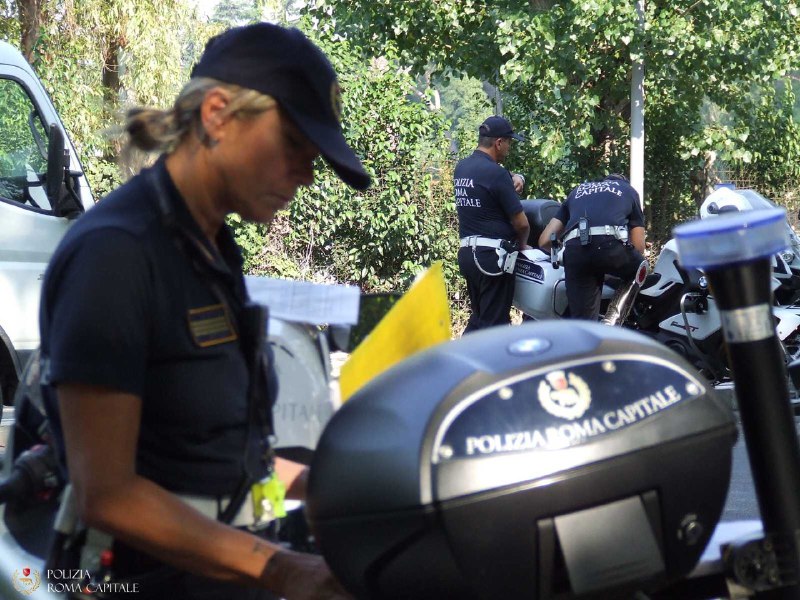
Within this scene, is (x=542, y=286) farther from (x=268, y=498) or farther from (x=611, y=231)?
(x=268, y=498)

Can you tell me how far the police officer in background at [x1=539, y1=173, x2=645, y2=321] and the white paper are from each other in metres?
6.58

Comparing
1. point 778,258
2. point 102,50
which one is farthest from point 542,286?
point 102,50

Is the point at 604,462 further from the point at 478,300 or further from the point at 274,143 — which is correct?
the point at 478,300

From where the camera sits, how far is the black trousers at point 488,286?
29.0ft

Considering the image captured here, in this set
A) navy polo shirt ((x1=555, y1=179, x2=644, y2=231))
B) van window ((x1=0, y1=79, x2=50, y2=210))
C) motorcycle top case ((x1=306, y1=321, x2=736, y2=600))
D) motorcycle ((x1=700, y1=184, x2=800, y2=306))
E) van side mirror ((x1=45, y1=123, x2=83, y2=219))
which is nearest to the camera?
motorcycle top case ((x1=306, y1=321, x2=736, y2=600))

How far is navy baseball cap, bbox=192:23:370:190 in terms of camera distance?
4.97 feet

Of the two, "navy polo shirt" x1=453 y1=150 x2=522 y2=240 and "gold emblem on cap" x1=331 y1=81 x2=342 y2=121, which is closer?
"gold emblem on cap" x1=331 y1=81 x2=342 y2=121

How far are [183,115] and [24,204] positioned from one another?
607 cm

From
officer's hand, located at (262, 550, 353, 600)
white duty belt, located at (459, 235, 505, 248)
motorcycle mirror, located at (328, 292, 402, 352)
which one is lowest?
white duty belt, located at (459, 235, 505, 248)

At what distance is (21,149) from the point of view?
24.3 feet

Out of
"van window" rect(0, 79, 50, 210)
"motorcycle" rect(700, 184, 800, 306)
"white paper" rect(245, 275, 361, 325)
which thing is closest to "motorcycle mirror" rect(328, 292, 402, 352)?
"white paper" rect(245, 275, 361, 325)

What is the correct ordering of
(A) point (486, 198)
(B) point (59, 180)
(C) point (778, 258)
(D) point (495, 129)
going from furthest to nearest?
1. (D) point (495, 129)
2. (A) point (486, 198)
3. (C) point (778, 258)
4. (B) point (59, 180)

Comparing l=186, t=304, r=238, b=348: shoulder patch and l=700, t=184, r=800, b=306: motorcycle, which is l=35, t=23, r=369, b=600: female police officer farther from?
l=700, t=184, r=800, b=306: motorcycle

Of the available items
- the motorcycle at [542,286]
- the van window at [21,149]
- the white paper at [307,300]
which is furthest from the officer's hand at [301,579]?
the motorcycle at [542,286]
